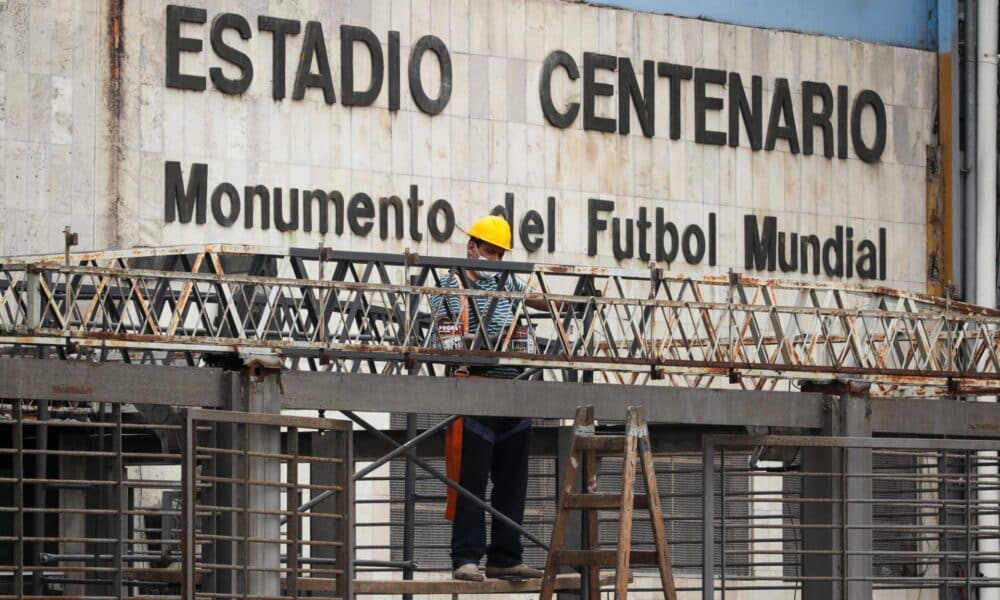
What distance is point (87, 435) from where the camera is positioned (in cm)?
2762

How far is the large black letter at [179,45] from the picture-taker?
105 feet

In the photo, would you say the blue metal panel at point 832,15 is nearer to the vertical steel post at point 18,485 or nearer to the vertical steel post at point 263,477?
the vertical steel post at point 263,477

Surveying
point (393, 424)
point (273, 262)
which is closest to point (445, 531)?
point (393, 424)

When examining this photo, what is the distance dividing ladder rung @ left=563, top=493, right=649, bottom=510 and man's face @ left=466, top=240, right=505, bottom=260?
Result: 299 cm

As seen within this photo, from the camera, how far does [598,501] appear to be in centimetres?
2050

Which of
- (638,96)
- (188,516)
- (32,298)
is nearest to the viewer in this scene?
(188,516)

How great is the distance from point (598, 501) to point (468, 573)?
5.88 feet

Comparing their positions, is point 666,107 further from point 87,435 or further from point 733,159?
point 87,435

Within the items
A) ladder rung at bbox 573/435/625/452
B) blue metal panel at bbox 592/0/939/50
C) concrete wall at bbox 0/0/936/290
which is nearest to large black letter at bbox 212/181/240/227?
concrete wall at bbox 0/0/936/290

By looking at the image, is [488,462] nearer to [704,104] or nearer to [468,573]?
[468,573]

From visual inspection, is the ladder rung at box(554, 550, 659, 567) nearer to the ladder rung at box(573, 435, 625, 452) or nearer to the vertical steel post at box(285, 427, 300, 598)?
the ladder rung at box(573, 435, 625, 452)

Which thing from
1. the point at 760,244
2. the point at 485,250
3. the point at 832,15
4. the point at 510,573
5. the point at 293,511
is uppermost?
the point at 832,15

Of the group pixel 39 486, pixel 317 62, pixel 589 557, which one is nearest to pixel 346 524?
pixel 589 557

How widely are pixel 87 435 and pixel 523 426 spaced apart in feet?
24.5
